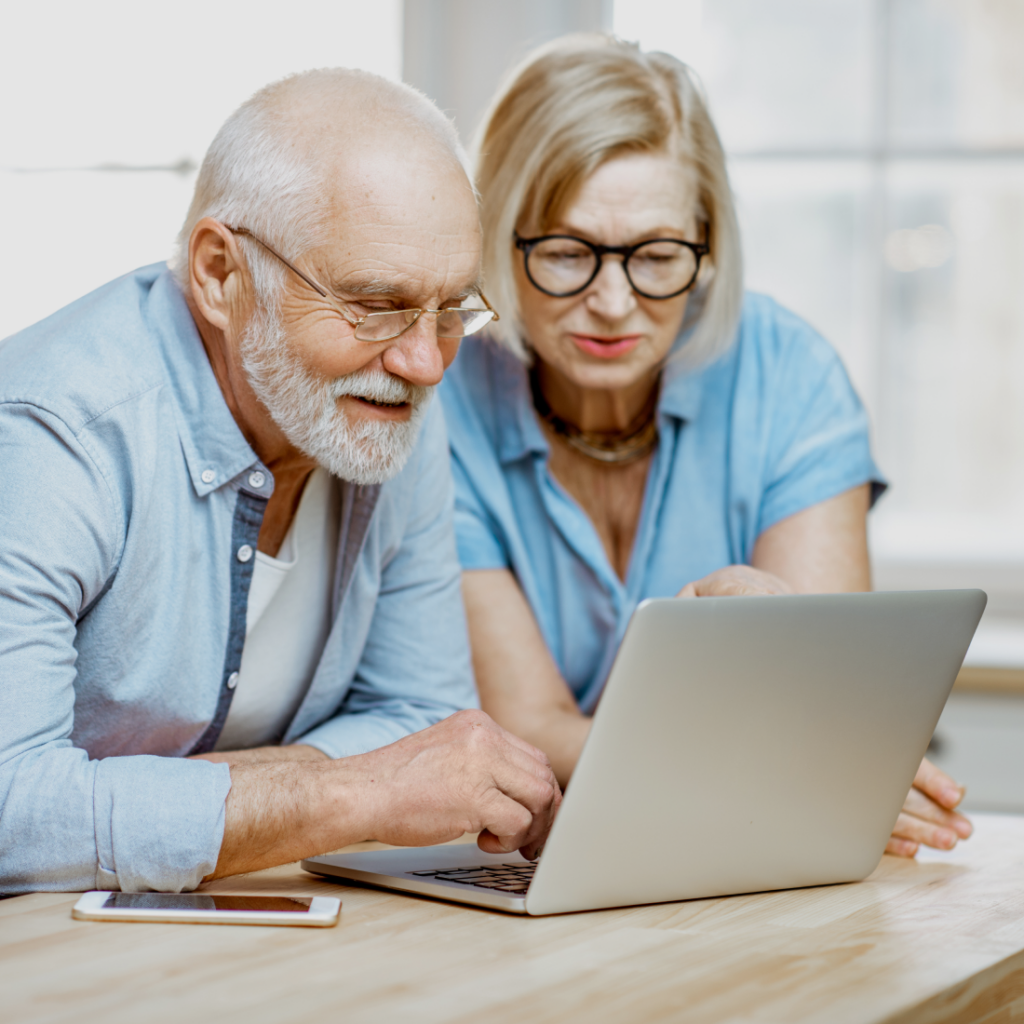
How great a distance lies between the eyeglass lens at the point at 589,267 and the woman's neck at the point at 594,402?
7.7 inches

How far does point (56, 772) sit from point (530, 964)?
1.31 ft

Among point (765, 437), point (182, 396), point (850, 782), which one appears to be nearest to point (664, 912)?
point (850, 782)

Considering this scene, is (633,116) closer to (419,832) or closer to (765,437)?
(765,437)

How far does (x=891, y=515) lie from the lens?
315 cm

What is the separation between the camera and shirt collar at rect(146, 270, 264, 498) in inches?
48.6

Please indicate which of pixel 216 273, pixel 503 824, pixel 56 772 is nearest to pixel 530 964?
pixel 503 824

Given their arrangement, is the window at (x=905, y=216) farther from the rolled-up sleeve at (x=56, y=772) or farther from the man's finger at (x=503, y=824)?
the rolled-up sleeve at (x=56, y=772)

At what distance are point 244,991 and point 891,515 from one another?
259cm

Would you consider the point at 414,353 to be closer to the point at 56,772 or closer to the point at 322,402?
the point at 322,402

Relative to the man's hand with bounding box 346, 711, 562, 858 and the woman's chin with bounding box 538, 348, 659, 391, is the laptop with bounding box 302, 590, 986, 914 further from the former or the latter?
the woman's chin with bounding box 538, 348, 659, 391

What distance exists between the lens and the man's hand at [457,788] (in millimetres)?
1072

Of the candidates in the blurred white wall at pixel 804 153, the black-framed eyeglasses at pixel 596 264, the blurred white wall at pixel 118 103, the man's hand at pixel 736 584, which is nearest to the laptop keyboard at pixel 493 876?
the man's hand at pixel 736 584

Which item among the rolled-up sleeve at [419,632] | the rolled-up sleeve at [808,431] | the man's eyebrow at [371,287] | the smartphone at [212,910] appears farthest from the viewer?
the rolled-up sleeve at [808,431]

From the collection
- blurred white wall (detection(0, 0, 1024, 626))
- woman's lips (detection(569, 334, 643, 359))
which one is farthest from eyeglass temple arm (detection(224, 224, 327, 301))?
blurred white wall (detection(0, 0, 1024, 626))
